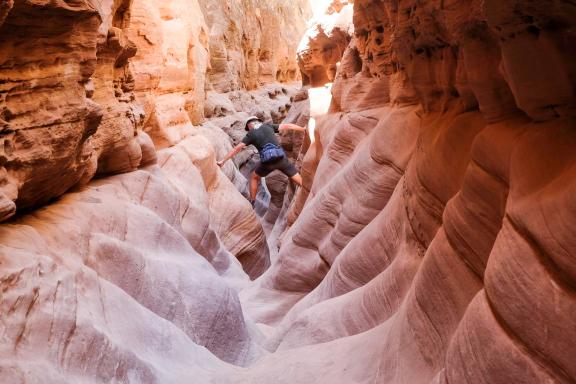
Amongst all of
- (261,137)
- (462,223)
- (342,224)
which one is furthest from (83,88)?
(261,137)

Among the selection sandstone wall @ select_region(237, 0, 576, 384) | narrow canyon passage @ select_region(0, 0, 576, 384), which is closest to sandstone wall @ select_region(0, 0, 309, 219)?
narrow canyon passage @ select_region(0, 0, 576, 384)

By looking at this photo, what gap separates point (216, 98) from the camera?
17.2 m

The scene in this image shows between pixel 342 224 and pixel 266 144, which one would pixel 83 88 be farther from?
pixel 266 144

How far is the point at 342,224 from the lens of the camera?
21.3 ft

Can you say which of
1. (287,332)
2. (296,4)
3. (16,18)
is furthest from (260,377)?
(296,4)

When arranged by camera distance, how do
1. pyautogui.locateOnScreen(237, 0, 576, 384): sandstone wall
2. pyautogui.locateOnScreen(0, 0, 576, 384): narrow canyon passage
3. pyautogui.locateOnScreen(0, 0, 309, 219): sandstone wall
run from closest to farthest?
pyautogui.locateOnScreen(237, 0, 576, 384): sandstone wall → pyautogui.locateOnScreen(0, 0, 576, 384): narrow canyon passage → pyautogui.locateOnScreen(0, 0, 309, 219): sandstone wall

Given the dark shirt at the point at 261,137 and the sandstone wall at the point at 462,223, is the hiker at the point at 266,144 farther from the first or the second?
the sandstone wall at the point at 462,223

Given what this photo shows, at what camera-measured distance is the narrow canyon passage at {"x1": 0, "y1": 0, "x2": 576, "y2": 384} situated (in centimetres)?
210

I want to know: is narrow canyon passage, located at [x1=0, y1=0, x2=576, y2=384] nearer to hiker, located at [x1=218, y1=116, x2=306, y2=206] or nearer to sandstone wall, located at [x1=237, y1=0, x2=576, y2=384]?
sandstone wall, located at [x1=237, y1=0, x2=576, y2=384]

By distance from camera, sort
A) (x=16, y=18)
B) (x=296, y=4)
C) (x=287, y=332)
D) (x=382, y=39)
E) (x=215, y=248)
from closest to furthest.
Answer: (x=16, y=18) → (x=287, y=332) → (x=382, y=39) → (x=215, y=248) → (x=296, y=4)

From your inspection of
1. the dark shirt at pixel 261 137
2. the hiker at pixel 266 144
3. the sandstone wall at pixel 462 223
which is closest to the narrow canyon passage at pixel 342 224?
the sandstone wall at pixel 462 223

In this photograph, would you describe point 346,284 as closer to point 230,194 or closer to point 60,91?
point 60,91

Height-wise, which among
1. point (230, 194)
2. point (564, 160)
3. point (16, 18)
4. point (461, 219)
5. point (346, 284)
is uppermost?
point (16, 18)

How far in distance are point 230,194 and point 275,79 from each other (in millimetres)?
15588
